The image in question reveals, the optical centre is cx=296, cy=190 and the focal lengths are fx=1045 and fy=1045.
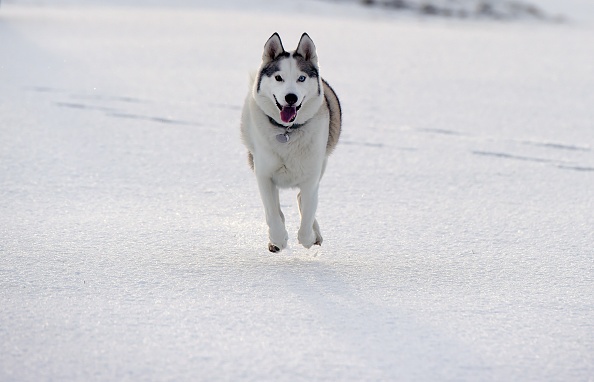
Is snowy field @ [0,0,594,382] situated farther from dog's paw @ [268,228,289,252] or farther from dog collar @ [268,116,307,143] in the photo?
dog collar @ [268,116,307,143]

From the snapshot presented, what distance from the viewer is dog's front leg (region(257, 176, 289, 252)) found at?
4.55 m

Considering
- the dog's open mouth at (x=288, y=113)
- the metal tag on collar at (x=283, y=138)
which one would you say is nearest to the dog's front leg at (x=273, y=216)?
the metal tag on collar at (x=283, y=138)

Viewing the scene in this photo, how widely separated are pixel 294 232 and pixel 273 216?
1.93 feet

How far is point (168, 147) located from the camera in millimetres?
7184

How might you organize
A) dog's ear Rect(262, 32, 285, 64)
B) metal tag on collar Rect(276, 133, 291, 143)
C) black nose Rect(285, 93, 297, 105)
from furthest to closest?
1. dog's ear Rect(262, 32, 285, 64)
2. metal tag on collar Rect(276, 133, 291, 143)
3. black nose Rect(285, 93, 297, 105)

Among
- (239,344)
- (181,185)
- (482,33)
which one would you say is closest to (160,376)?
(239,344)

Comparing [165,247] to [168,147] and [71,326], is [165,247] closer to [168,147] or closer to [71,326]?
[71,326]

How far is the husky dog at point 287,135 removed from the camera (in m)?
4.52

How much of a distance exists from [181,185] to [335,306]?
242 centimetres

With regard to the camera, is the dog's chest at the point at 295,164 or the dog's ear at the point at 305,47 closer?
the dog's chest at the point at 295,164

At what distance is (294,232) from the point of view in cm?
513

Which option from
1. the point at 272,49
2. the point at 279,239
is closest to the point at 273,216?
the point at 279,239

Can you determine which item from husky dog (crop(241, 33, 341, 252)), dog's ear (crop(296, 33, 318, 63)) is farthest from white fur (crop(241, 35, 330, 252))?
dog's ear (crop(296, 33, 318, 63))

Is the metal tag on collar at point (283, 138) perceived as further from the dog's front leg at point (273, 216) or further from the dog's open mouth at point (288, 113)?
the dog's front leg at point (273, 216)
